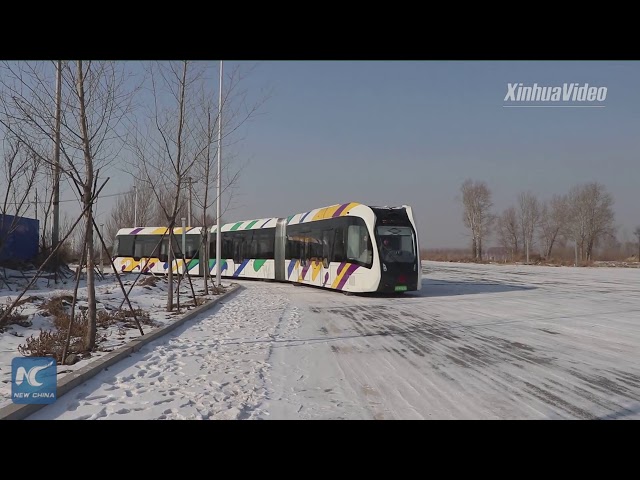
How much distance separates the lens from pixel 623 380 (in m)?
Result: 5.13

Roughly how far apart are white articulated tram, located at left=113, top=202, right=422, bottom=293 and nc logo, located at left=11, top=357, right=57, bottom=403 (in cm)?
613

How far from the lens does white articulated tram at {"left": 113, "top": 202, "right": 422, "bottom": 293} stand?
1475cm

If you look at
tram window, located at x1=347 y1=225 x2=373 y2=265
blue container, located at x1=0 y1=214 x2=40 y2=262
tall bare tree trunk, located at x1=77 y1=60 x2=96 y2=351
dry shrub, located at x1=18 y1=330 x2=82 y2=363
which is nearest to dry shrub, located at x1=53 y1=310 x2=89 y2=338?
dry shrub, located at x1=18 y1=330 x2=82 y2=363

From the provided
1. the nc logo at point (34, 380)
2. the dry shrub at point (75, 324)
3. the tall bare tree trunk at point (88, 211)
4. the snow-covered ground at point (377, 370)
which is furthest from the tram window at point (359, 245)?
the nc logo at point (34, 380)

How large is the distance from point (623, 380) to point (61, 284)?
16581 mm

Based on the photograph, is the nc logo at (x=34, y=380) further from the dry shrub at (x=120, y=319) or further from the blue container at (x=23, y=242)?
the blue container at (x=23, y=242)

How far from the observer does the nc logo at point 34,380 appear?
14.0 ft

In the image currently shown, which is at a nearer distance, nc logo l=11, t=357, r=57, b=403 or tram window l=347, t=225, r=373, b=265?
nc logo l=11, t=357, r=57, b=403

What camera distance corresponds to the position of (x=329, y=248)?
666 inches

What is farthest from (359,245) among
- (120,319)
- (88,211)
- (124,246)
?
(124,246)

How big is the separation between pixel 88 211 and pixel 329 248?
37.0 feet

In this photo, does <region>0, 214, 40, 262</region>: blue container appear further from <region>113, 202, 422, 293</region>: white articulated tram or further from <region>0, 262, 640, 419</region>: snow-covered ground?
<region>0, 262, 640, 419</region>: snow-covered ground
